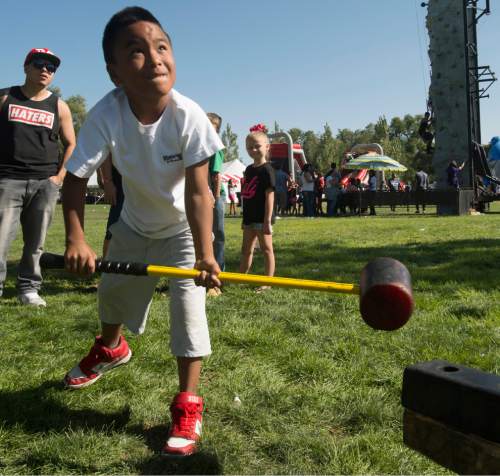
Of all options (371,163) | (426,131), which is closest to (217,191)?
(371,163)

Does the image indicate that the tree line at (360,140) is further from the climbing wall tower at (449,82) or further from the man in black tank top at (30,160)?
the man in black tank top at (30,160)

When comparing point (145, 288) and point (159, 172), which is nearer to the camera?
point (159, 172)

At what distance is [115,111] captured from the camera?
243 cm

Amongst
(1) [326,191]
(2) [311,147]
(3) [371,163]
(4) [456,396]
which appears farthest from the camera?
(2) [311,147]

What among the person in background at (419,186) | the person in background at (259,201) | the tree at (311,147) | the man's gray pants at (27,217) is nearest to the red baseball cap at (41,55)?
the man's gray pants at (27,217)

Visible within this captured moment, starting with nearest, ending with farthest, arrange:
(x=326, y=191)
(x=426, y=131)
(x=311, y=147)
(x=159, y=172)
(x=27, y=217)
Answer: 1. (x=159, y=172)
2. (x=27, y=217)
3. (x=326, y=191)
4. (x=426, y=131)
5. (x=311, y=147)

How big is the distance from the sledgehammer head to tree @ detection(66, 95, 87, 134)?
2243 inches

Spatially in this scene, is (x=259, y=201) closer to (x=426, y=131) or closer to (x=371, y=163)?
(x=371, y=163)

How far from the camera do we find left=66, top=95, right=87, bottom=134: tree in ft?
186

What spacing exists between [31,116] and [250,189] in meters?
2.13

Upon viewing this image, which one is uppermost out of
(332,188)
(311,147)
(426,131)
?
(311,147)

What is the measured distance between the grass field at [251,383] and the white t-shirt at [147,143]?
107 cm

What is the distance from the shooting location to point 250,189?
5.44 meters

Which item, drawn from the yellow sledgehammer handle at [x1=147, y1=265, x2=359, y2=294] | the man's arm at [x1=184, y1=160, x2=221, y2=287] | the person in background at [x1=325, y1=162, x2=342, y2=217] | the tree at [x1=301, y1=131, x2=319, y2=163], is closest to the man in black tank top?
the man's arm at [x1=184, y1=160, x2=221, y2=287]
